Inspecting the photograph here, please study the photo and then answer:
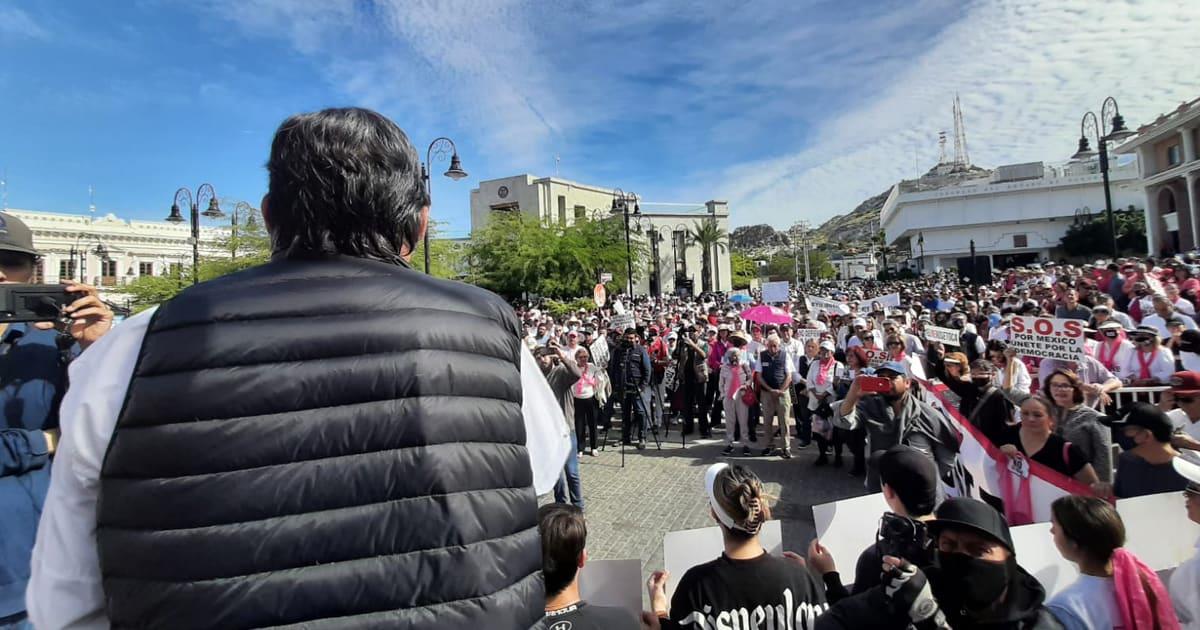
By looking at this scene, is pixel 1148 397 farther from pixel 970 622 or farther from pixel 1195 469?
pixel 970 622

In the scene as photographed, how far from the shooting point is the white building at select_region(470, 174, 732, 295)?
6356 centimetres

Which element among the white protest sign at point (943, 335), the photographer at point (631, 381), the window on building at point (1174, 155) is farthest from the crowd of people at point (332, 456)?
the window on building at point (1174, 155)

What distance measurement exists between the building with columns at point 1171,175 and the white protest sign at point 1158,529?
172 feet

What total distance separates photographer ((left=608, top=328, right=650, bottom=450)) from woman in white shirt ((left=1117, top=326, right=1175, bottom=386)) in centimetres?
651

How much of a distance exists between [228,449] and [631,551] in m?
5.47

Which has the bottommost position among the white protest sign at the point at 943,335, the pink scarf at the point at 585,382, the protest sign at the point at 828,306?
the pink scarf at the point at 585,382

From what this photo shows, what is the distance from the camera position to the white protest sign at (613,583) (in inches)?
114

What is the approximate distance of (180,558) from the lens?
3.21 ft

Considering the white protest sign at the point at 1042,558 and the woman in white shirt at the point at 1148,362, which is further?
the woman in white shirt at the point at 1148,362

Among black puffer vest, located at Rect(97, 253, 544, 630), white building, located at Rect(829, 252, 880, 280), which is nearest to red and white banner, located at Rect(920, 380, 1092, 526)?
black puffer vest, located at Rect(97, 253, 544, 630)

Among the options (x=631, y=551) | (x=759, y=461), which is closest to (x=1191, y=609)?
(x=631, y=551)

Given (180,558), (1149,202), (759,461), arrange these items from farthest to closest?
(1149,202) < (759,461) < (180,558)

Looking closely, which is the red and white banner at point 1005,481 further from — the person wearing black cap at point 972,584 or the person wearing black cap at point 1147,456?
the person wearing black cap at point 972,584

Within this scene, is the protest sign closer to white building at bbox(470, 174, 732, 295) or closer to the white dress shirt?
the white dress shirt
